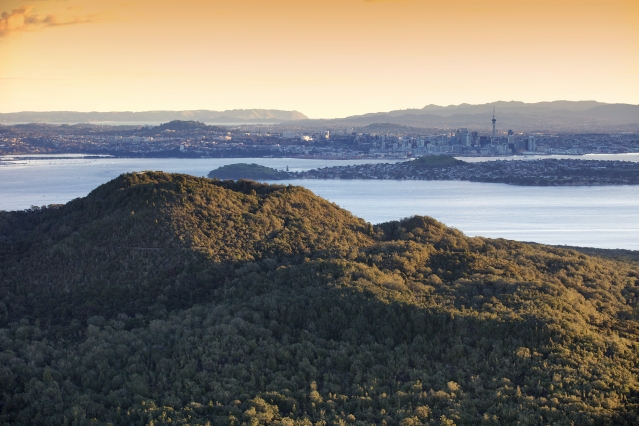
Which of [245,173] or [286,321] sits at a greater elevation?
[245,173]

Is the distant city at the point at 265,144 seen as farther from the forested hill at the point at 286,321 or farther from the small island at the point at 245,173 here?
the forested hill at the point at 286,321

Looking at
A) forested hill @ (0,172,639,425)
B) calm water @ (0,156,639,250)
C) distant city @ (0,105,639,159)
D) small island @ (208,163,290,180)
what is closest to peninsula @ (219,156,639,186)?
small island @ (208,163,290,180)

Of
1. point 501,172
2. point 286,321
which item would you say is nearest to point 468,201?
point 501,172

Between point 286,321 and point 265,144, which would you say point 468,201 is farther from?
point 265,144

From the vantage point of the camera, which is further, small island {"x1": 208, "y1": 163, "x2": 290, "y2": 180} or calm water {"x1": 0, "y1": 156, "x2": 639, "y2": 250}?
small island {"x1": 208, "y1": 163, "x2": 290, "y2": 180}

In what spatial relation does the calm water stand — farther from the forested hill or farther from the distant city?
the forested hill

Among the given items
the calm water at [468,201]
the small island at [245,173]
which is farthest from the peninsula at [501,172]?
the calm water at [468,201]
